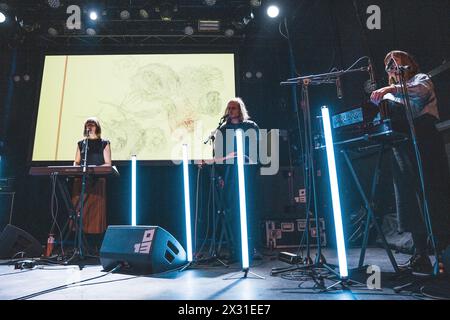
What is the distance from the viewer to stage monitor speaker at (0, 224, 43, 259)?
3219 mm

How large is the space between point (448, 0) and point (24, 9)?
18.2 feet

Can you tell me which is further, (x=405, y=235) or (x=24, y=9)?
(x=24, y=9)

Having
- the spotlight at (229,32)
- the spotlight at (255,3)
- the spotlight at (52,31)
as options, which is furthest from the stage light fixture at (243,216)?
the spotlight at (52,31)

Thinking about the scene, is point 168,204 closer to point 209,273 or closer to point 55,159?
point 55,159

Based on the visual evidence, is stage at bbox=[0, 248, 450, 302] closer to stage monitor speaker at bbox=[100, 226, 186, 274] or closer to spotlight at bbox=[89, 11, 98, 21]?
stage monitor speaker at bbox=[100, 226, 186, 274]

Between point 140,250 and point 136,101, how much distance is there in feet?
9.41

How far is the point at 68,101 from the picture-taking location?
4523mm

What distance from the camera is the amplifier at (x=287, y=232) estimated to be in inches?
150

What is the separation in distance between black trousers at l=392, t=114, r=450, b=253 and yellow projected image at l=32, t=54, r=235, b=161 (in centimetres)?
→ 264

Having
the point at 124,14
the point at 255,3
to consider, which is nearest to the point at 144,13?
the point at 124,14

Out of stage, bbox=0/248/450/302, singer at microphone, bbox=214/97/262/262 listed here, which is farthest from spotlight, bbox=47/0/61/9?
stage, bbox=0/248/450/302

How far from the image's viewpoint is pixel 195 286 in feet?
6.28

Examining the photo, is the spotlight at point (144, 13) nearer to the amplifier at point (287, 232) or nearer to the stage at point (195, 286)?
the amplifier at point (287, 232)
